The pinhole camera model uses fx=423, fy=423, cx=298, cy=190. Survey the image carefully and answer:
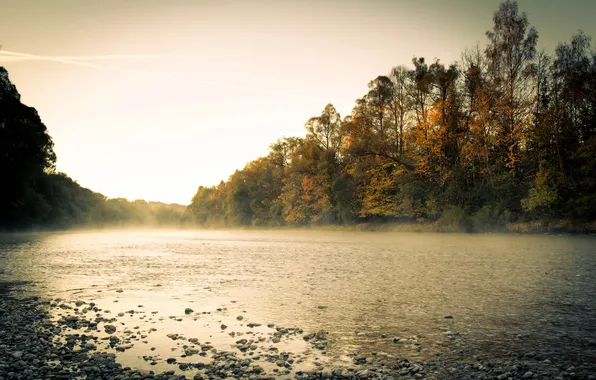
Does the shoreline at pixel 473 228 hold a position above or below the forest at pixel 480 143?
below

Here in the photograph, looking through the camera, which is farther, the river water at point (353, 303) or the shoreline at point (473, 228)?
the shoreline at point (473, 228)

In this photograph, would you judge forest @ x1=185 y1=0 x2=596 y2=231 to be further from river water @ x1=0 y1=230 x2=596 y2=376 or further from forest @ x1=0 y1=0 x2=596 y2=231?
river water @ x1=0 y1=230 x2=596 y2=376

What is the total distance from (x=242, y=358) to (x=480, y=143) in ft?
159

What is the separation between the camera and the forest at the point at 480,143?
43438mm

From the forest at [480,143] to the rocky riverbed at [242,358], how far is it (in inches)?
1586

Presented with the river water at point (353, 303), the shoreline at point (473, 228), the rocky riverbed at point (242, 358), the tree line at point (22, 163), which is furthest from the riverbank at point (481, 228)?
the tree line at point (22, 163)

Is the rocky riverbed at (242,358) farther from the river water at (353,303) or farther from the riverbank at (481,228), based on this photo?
the riverbank at (481,228)

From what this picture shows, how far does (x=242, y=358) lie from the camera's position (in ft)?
22.9

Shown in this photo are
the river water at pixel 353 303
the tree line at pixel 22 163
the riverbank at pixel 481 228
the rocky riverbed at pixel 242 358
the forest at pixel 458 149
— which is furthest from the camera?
the tree line at pixel 22 163

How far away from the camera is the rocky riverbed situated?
6.20 meters

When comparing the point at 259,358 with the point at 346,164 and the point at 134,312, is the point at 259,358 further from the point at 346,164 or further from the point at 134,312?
the point at 346,164

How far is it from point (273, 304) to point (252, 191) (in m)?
101

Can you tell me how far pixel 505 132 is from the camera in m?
47.8

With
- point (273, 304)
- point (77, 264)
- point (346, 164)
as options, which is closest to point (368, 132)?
point (346, 164)
